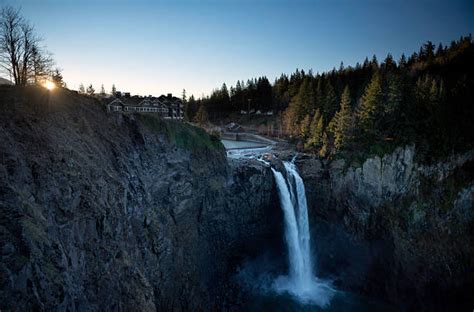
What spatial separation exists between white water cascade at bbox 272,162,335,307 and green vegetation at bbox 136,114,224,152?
8318 millimetres

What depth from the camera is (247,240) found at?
29.7 m

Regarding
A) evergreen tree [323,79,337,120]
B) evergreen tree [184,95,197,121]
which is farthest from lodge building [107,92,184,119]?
evergreen tree [184,95,197,121]

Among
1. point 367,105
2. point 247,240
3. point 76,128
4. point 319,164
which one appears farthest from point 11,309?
point 367,105

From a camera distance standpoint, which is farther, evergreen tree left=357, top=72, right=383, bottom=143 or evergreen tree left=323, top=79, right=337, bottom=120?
evergreen tree left=323, top=79, right=337, bottom=120

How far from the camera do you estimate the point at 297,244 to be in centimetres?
2884

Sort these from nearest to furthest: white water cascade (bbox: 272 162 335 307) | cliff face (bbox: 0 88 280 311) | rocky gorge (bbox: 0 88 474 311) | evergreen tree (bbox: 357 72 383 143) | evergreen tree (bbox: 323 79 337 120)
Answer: cliff face (bbox: 0 88 280 311), rocky gorge (bbox: 0 88 474 311), white water cascade (bbox: 272 162 335 307), evergreen tree (bbox: 357 72 383 143), evergreen tree (bbox: 323 79 337 120)

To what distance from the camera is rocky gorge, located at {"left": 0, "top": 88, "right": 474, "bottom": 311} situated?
9.97 metres

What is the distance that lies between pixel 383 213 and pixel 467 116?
13849 mm

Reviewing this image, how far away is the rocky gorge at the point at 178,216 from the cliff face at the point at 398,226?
11cm

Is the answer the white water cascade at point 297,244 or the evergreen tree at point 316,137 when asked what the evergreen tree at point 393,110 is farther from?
the white water cascade at point 297,244

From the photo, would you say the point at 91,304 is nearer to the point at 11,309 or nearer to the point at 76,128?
the point at 11,309

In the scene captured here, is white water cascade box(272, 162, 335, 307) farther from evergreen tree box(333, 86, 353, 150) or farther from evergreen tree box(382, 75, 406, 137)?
evergreen tree box(382, 75, 406, 137)

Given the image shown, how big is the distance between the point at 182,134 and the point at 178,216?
7511mm

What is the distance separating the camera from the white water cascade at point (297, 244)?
27.3 metres
